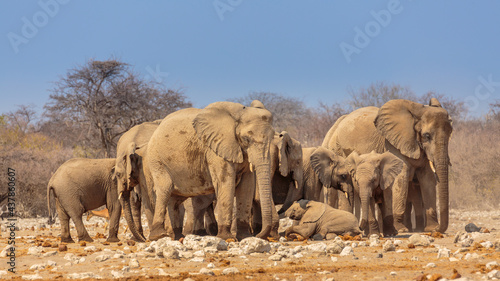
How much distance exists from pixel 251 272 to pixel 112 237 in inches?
233

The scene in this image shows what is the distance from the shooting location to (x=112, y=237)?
43.0 ft

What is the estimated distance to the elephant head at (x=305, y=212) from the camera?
A: 40.4ft

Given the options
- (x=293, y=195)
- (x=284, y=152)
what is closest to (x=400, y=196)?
(x=293, y=195)

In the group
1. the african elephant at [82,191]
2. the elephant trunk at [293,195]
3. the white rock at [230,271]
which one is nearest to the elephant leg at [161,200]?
the african elephant at [82,191]

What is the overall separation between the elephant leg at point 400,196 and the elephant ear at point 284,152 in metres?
2.37

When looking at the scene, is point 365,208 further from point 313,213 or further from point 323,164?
point 323,164

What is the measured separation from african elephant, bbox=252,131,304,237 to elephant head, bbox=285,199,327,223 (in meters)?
0.51

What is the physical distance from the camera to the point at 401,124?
14.4 m

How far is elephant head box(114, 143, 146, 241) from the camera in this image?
495 inches

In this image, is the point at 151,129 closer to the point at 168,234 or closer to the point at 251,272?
the point at 168,234

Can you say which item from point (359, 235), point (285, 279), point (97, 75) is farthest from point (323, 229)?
point (97, 75)

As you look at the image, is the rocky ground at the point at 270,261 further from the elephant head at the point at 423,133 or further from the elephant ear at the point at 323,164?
the elephant ear at the point at 323,164

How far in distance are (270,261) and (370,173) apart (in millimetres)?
4216

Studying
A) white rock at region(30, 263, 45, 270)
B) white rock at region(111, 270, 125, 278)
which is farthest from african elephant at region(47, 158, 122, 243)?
white rock at region(111, 270, 125, 278)
